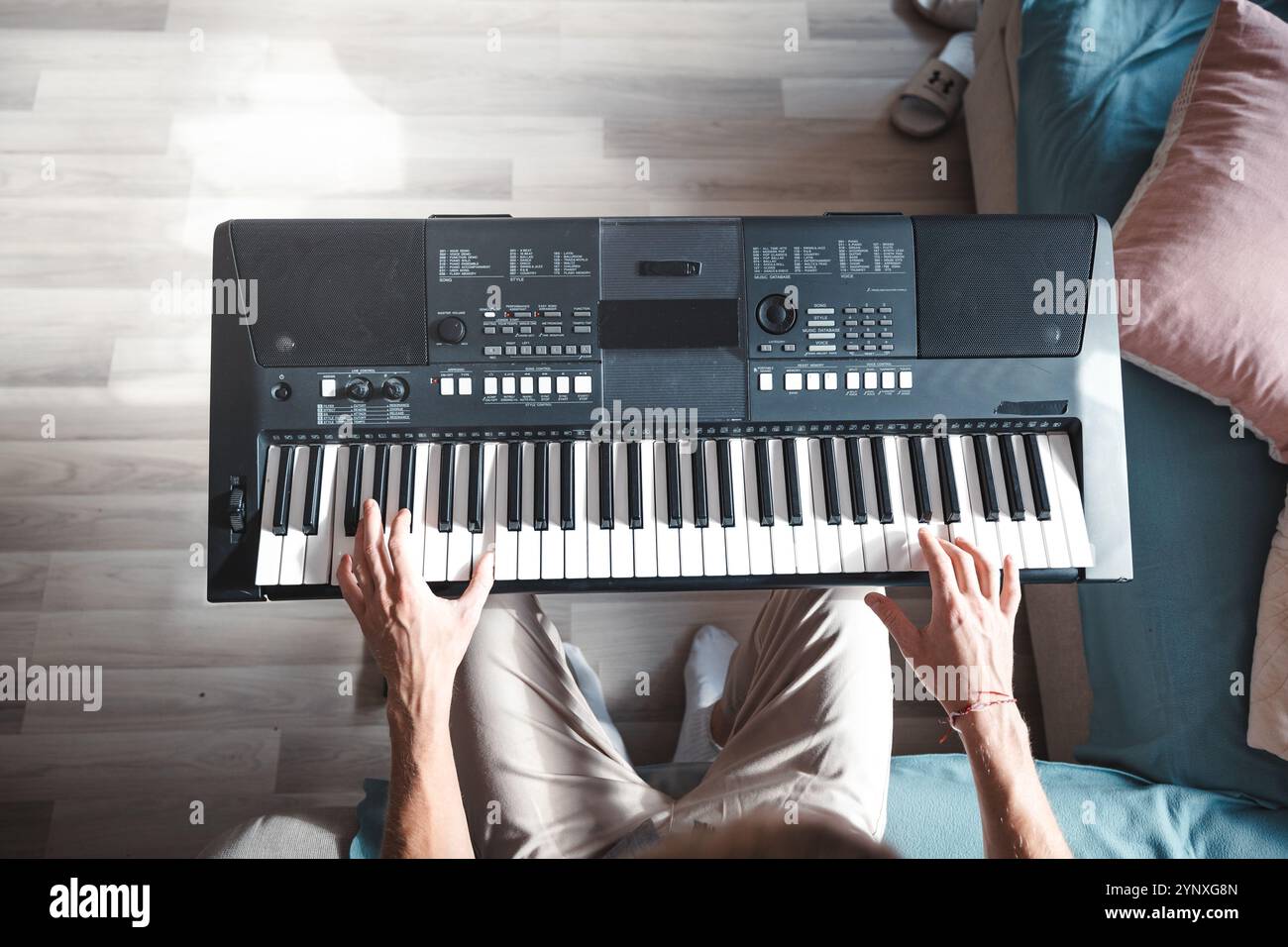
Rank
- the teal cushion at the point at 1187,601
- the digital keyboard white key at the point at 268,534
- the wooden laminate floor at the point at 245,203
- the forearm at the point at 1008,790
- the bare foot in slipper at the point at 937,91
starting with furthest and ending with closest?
the bare foot in slipper at the point at 937,91 < the wooden laminate floor at the point at 245,203 < the teal cushion at the point at 1187,601 < the digital keyboard white key at the point at 268,534 < the forearm at the point at 1008,790

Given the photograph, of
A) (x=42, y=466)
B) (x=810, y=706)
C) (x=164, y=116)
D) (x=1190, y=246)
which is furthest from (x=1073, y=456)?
(x=164, y=116)

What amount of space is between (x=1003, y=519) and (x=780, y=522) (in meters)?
0.35

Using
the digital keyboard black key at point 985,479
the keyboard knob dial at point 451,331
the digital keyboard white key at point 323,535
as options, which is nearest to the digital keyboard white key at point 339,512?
the digital keyboard white key at point 323,535

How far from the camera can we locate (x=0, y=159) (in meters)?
2.15

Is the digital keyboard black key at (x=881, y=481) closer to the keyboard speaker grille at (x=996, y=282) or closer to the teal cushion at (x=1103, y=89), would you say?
the keyboard speaker grille at (x=996, y=282)

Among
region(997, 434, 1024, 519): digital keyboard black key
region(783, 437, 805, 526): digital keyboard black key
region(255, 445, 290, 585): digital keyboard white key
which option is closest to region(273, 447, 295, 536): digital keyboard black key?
region(255, 445, 290, 585): digital keyboard white key

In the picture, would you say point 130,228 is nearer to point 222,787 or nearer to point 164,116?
point 164,116

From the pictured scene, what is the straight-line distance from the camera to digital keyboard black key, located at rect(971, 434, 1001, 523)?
4.18 ft

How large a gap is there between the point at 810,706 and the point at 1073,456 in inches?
22.6

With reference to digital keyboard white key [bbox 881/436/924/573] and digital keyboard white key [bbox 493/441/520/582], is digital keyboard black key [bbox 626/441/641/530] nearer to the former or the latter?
digital keyboard white key [bbox 493/441/520/582]

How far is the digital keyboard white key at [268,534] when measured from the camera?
48.6 inches

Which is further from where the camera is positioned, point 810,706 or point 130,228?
point 130,228

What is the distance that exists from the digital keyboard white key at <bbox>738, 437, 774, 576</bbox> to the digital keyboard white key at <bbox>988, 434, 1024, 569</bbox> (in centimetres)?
35

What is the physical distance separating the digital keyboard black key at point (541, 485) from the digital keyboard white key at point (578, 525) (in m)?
0.04
